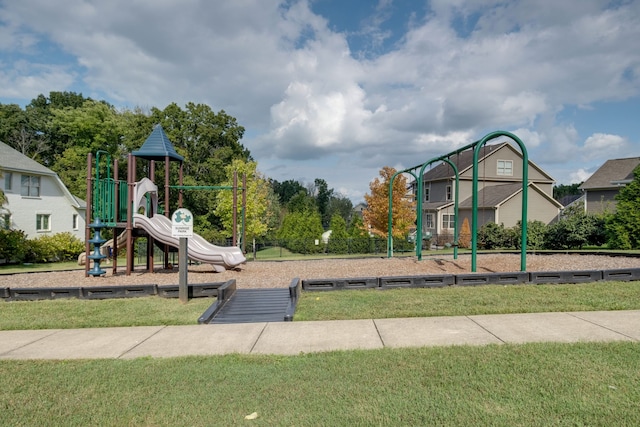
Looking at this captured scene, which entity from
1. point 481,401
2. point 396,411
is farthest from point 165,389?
point 481,401

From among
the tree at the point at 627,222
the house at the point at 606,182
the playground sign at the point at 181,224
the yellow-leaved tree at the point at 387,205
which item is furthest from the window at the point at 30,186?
the house at the point at 606,182

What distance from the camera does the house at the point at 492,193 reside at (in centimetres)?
3375

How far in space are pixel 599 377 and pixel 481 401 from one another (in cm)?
138

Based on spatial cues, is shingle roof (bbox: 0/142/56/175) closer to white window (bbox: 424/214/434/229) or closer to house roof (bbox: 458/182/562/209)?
white window (bbox: 424/214/434/229)

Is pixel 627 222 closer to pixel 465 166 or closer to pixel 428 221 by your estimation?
pixel 465 166

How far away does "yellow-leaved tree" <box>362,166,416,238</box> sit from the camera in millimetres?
30234

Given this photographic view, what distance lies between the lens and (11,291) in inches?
355

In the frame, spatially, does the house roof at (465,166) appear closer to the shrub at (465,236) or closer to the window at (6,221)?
the shrub at (465,236)

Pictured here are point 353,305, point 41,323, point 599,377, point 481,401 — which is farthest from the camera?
point 353,305

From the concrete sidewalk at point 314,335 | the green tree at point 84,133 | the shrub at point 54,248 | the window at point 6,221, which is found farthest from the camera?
the green tree at point 84,133

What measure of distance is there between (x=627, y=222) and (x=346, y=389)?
21.5 metres

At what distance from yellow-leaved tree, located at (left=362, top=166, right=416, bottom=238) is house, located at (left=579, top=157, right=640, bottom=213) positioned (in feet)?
50.3

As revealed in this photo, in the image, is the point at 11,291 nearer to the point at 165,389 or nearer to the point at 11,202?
the point at 165,389

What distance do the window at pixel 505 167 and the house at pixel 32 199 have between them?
36.2 m
